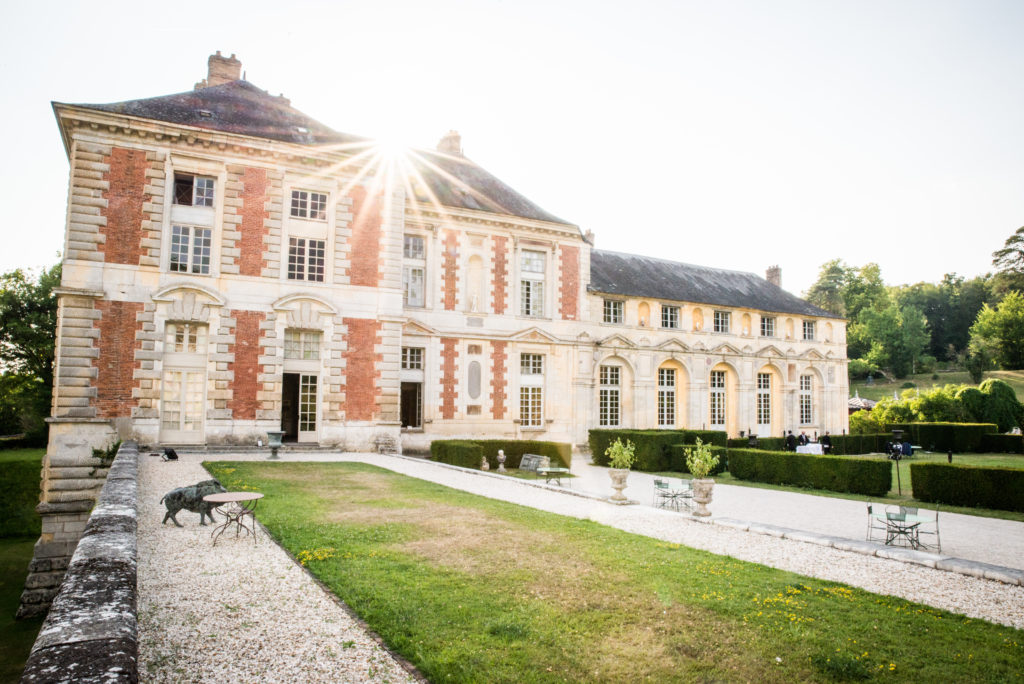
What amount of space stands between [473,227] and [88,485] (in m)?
15.6

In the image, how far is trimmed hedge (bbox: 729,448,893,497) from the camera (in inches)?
597

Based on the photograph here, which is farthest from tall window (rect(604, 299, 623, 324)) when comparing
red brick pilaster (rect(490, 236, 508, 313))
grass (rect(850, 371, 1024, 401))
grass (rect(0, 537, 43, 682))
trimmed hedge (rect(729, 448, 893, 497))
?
grass (rect(850, 371, 1024, 401))

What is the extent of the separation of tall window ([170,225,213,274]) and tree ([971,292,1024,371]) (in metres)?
63.5

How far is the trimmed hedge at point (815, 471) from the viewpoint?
15.2 meters

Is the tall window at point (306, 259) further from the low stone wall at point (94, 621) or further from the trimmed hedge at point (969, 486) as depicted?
the trimmed hedge at point (969, 486)

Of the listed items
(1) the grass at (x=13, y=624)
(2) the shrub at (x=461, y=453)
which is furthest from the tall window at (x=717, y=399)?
(1) the grass at (x=13, y=624)

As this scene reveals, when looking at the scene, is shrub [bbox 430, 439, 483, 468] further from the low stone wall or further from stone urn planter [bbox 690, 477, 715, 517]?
the low stone wall

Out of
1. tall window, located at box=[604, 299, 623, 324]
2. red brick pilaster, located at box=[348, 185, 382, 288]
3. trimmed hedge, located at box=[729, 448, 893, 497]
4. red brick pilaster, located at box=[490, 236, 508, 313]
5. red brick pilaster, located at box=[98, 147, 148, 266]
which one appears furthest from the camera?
tall window, located at box=[604, 299, 623, 324]

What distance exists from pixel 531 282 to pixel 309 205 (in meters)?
10.00

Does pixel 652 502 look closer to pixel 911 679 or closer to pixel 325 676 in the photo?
pixel 911 679

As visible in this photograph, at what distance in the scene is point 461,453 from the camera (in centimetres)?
1853

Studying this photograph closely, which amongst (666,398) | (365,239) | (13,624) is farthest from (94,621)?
(666,398)

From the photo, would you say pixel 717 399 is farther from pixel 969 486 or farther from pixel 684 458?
pixel 969 486

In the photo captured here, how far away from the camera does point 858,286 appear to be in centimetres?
7200
